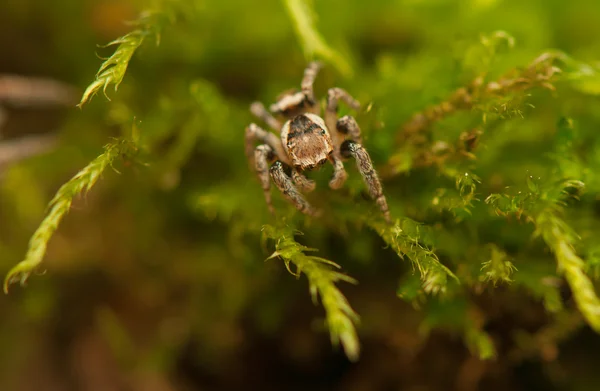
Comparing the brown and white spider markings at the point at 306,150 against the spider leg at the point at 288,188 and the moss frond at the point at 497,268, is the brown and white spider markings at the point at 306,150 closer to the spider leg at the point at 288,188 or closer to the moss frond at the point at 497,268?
the spider leg at the point at 288,188

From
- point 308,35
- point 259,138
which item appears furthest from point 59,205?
point 308,35

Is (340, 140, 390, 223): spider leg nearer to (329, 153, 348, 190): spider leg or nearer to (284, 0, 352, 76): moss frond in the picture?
(329, 153, 348, 190): spider leg

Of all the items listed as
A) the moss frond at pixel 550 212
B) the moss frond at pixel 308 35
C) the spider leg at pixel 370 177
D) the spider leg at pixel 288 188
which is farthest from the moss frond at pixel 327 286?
the moss frond at pixel 308 35

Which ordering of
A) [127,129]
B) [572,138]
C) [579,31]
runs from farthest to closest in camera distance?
[579,31] → [127,129] → [572,138]

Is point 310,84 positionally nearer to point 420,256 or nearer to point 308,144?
point 308,144

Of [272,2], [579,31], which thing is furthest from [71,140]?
[579,31]

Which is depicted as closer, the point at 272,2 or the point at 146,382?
the point at 146,382

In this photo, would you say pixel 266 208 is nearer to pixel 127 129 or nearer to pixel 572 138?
pixel 127 129

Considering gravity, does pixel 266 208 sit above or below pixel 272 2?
below
